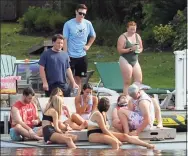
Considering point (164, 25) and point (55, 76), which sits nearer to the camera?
point (55, 76)

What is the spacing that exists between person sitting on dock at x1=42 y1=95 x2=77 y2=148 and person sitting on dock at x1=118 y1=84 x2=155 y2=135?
2.70 feet

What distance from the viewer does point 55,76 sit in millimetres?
14828

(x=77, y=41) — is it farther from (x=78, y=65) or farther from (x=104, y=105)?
(x=104, y=105)

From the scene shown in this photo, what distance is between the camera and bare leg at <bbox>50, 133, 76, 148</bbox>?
529 inches

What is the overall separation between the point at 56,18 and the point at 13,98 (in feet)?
51.5

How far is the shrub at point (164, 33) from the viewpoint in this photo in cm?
2669

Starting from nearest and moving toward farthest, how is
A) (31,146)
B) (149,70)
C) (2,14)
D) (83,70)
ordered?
1. (31,146)
2. (83,70)
3. (149,70)
4. (2,14)

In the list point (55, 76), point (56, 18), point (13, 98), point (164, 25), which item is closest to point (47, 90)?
point (55, 76)

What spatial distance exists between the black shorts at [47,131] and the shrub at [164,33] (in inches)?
526

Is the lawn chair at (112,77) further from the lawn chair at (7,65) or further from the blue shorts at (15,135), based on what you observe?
the blue shorts at (15,135)

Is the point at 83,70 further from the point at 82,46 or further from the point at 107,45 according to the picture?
the point at 107,45

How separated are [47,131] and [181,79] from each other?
3.38 m

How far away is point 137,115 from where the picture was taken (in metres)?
14.0

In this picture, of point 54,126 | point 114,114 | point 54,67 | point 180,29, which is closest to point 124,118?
point 114,114
